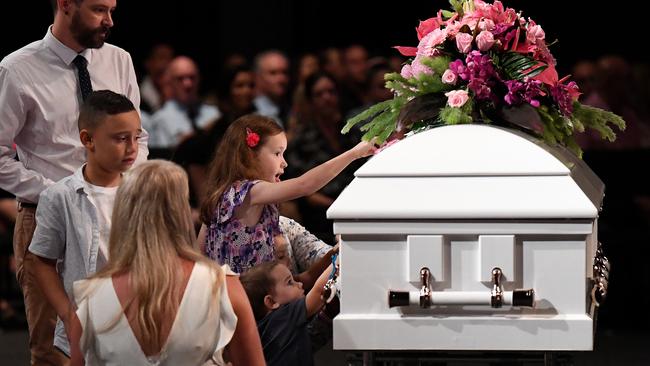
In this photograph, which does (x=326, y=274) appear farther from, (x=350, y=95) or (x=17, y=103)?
(x=350, y=95)

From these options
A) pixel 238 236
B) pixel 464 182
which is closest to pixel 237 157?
pixel 238 236

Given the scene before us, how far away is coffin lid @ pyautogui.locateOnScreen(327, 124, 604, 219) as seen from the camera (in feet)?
10.7

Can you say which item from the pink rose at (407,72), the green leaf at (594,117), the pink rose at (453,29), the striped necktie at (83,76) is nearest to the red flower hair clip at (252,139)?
the striped necktie at (83,76)

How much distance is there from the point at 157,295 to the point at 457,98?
102 centimetres

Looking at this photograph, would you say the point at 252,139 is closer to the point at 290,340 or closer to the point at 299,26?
the point at 290,340

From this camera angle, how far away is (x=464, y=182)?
3332 millimetres

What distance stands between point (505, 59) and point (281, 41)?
23.5ft

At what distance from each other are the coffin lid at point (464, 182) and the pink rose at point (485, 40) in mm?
304

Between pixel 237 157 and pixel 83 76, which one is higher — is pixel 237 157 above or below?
below

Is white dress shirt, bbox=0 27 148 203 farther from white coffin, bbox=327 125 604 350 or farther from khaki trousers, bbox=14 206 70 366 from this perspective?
white coffin, bbox=327 125 604 350

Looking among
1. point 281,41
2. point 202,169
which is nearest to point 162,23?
point 281,41

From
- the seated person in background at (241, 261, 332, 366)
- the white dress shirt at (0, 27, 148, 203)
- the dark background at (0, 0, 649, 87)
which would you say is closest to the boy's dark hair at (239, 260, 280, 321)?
the seated person in background at (241, 261, 332, 366)

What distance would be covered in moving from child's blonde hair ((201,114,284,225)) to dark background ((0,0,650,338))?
612 centimetres

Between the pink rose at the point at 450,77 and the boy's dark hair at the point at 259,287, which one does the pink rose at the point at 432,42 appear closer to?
the pink rose at the point at 450,77
